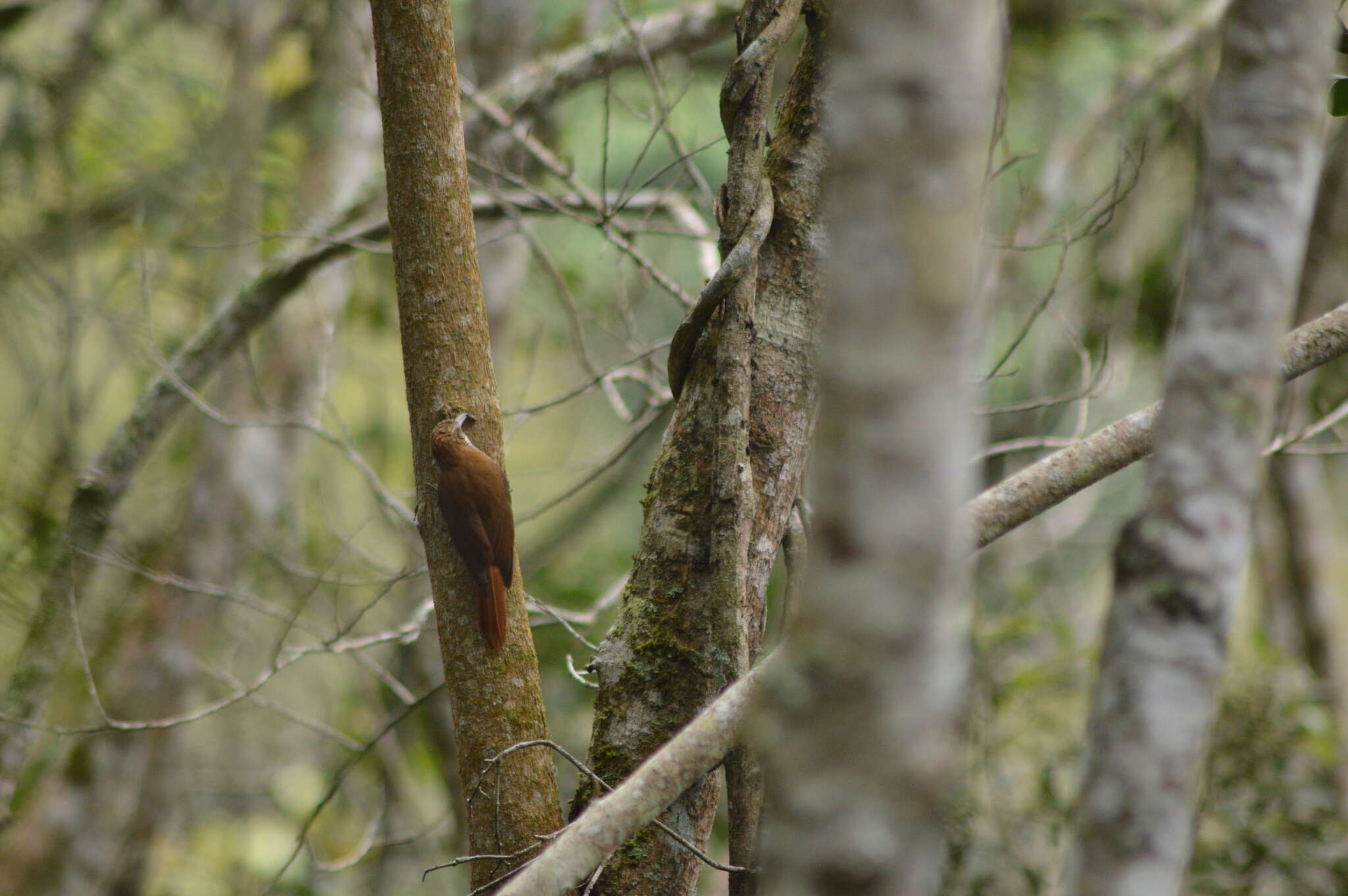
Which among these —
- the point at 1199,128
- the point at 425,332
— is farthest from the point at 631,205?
the point at 1199,128

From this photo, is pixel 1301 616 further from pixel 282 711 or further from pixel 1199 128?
pixel 282 711

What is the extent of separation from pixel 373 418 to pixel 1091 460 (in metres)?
5.80

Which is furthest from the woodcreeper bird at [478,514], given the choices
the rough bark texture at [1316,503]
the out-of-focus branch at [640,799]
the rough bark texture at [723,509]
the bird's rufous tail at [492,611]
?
the rough bark texture at [1316,503]

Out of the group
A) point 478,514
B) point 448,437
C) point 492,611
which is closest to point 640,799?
point 492,611

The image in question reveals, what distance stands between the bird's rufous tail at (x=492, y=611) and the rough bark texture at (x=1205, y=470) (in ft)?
3.19

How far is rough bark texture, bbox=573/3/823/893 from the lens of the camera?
1.64m

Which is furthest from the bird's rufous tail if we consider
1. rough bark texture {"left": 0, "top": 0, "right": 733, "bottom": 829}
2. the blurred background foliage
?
rough bark texture {"left": 0, "top": 0, "right": 733, "bottom": 829}

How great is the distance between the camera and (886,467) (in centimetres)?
84

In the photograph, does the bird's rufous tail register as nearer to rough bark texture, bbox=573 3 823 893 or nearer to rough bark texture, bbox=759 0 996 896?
rough bark texture, bbox=573 3 823 893

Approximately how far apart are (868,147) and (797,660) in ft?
1.41

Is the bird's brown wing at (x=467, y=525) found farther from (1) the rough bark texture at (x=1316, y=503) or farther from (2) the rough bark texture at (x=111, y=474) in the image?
(1) the rough bark texture at (x=1316, y=503)

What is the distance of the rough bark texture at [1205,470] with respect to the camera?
2.91 feet

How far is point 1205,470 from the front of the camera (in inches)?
36.5

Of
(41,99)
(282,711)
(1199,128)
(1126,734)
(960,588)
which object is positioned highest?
(1199,128)
